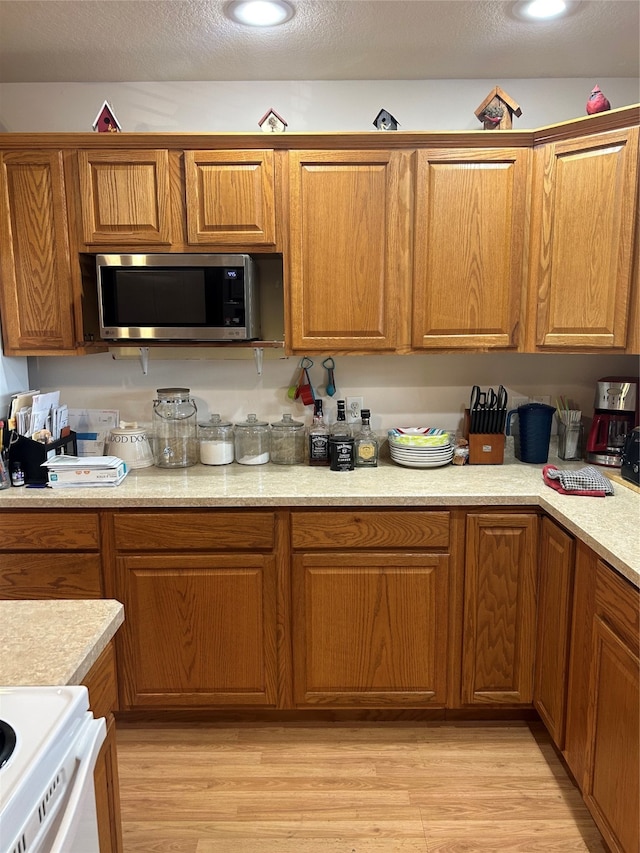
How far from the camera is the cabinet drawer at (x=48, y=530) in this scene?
7.55 ft

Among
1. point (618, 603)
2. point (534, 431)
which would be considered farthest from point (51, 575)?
point (534, 431)

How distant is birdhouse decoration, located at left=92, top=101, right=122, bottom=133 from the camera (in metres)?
2.43

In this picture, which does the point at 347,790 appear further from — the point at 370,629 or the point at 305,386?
the point at 305,386

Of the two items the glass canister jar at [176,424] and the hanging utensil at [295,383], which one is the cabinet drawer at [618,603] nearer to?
the hanging utensil at [295,383]

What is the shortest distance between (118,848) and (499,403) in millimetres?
2045

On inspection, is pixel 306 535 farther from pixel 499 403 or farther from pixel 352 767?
pixel 499 403

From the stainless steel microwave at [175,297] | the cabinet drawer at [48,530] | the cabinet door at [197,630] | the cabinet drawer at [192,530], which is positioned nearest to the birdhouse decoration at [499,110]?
the stainless steel microwave at [175,297]

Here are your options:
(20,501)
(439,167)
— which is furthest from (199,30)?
(20,501)

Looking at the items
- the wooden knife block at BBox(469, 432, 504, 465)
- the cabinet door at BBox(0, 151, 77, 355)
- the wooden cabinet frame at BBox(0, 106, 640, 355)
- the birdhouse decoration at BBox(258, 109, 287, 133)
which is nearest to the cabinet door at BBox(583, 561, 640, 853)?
the wooden knife block at BBox(469, 432, 504, 465)

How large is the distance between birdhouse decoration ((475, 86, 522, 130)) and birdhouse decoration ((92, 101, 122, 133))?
1.43 metres

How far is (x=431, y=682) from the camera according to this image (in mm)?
2391

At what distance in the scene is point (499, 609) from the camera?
7.66 ft

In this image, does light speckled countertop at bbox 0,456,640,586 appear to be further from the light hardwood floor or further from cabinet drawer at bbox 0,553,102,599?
the light hardwood floor

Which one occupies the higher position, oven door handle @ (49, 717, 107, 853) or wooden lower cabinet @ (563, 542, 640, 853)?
oven door handle @ (49, 717, 107, 853)
